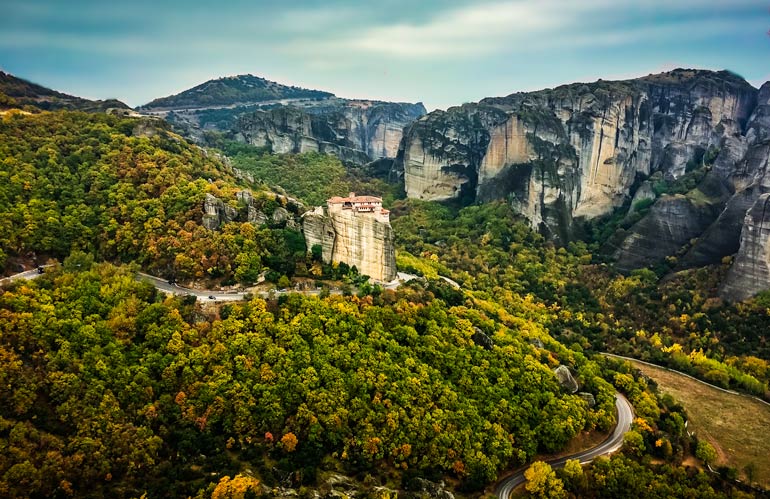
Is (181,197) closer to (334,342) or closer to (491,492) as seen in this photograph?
(334,342)

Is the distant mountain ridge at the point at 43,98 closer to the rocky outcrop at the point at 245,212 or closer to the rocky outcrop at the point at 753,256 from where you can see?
the rocky outcrop at the point at 245,212

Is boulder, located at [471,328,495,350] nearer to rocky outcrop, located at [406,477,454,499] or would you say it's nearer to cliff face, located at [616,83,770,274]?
rocky outcrop, located at [406,477,454,499]

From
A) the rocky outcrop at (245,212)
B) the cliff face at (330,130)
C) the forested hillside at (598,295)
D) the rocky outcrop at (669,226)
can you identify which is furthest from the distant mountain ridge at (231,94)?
the rocky outcrop at (669,226)

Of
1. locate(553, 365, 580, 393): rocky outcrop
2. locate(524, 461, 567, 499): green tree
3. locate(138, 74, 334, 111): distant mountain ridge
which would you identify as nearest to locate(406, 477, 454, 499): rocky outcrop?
locate(524, 461, 567, 499): green tree

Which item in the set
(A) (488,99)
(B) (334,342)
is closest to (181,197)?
(B) (334,342)

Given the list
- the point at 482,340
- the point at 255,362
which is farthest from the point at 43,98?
the point at 482,340

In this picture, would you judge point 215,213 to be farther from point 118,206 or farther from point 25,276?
point 25,276
